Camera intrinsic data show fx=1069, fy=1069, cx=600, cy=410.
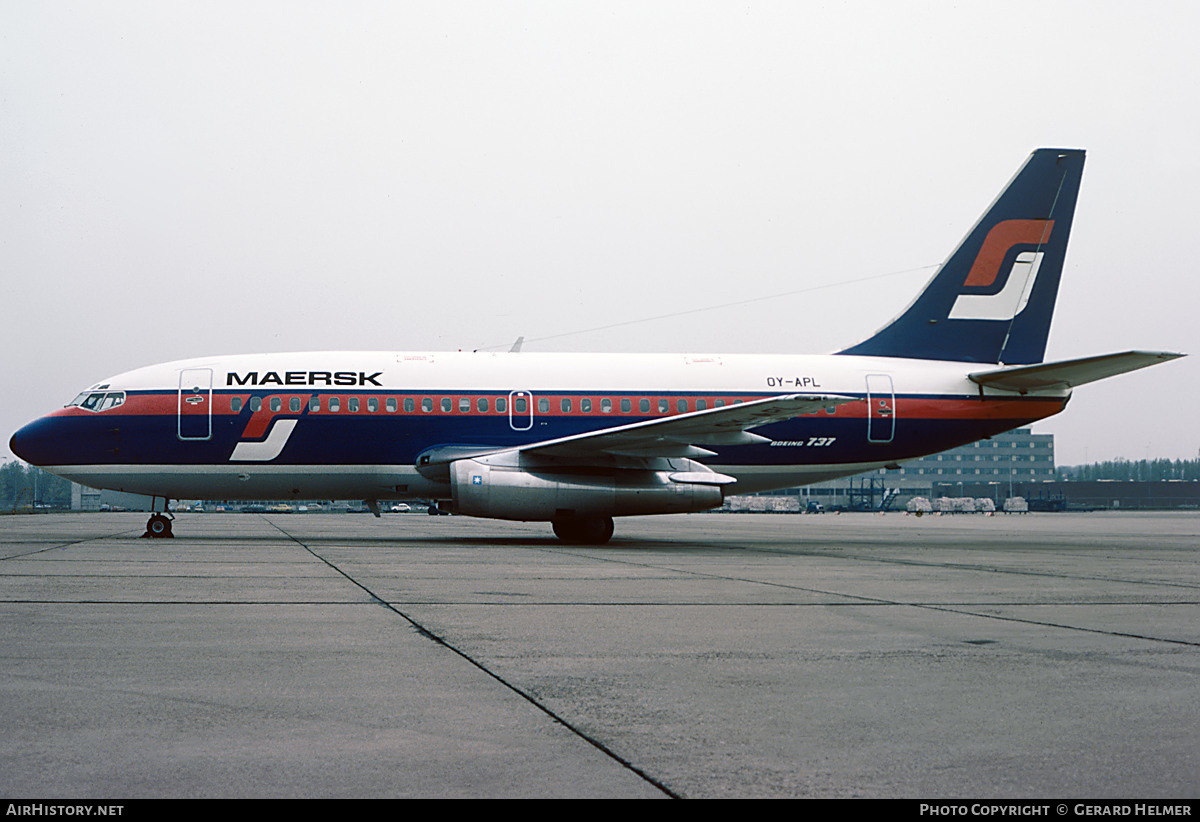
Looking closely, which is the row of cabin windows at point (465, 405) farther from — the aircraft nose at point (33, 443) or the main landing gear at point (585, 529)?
the aircraft nose at point (33, 443)

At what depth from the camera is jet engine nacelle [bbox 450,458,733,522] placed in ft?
62.3

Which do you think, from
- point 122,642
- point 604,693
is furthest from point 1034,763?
point 122,642

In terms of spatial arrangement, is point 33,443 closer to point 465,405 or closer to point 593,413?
point 465,405

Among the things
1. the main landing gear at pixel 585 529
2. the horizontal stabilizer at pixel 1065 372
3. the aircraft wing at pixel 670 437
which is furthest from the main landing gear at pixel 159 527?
the horizontal stabilizer at pixel 1065 372

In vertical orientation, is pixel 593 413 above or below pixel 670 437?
above

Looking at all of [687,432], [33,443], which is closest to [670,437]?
[687,432]

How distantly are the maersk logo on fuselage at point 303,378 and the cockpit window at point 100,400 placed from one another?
213 centimetres

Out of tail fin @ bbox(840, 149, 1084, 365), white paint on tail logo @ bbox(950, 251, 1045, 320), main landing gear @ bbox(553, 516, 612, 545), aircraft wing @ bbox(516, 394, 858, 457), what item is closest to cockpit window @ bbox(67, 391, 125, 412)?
aircraft wing @ bbox(516, 394, 858, 457)

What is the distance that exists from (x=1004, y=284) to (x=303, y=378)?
47.8 feet

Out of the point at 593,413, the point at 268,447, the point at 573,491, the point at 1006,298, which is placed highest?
the point at 1006,298

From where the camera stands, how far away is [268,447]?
20.4 meters

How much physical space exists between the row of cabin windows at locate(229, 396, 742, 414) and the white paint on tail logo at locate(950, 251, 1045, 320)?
18.0 feet
